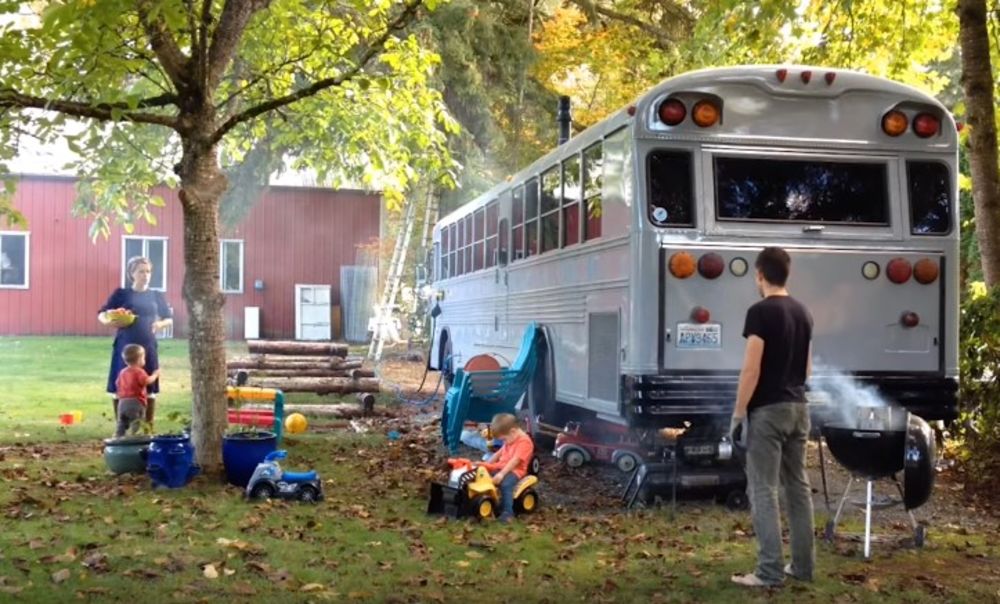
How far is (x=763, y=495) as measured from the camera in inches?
230

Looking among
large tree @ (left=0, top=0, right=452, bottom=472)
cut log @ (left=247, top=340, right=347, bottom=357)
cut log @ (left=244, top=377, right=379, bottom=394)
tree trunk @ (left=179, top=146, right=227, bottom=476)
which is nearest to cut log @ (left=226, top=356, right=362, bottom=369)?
cut log @ (left=247, top=340, right=347, bottom=357)

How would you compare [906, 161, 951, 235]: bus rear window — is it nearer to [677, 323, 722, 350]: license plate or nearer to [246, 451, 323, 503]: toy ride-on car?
[677, 323, 722, 350]: license plate

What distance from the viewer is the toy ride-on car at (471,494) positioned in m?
7.68

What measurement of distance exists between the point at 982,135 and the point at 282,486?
7.21 metres

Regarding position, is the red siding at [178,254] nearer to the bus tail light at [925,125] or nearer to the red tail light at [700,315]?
the red tail light at [700,315]

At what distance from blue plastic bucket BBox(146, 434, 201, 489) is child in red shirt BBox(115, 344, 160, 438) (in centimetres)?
119

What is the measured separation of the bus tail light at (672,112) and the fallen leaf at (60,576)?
4840 mm

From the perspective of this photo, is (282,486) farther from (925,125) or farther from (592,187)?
(925,125)

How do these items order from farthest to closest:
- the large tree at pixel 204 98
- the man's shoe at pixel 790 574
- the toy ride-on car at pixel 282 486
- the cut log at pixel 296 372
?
Result: 1. the cut log at pixel 296 372
2. the toy ride-on car at pixel 282 486
3. the large tree at pixel 204 98
4. the man's shoe at pixel 790 574

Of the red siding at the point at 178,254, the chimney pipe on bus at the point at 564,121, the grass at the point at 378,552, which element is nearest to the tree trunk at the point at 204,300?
the grass at the point at 378,552

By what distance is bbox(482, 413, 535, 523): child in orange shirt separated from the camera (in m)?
7.82

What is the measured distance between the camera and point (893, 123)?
833cm

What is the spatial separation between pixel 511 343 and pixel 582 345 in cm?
295

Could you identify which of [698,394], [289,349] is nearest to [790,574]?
[698,394]
